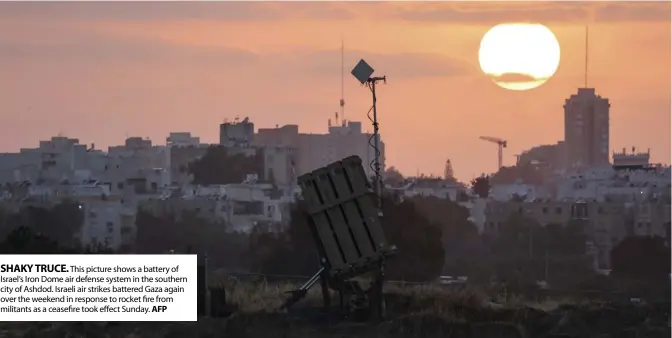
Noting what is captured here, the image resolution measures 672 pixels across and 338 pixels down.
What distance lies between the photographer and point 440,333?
21359mm

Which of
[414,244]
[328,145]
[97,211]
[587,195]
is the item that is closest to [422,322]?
[414,244]

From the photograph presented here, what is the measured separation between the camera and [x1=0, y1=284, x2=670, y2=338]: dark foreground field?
843 inches

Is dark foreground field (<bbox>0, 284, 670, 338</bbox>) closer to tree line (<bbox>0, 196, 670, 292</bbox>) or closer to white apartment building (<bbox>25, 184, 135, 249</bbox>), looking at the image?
tree line (<bbox>0, 196, 670, 292</bbox>)

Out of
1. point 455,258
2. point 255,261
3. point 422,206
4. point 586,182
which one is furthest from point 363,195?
point 586,182

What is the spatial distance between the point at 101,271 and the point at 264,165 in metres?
87.1

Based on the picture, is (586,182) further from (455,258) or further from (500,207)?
(455,258)

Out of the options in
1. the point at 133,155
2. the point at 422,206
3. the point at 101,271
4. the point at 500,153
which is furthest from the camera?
the point at 133,155

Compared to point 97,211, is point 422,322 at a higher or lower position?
lower
